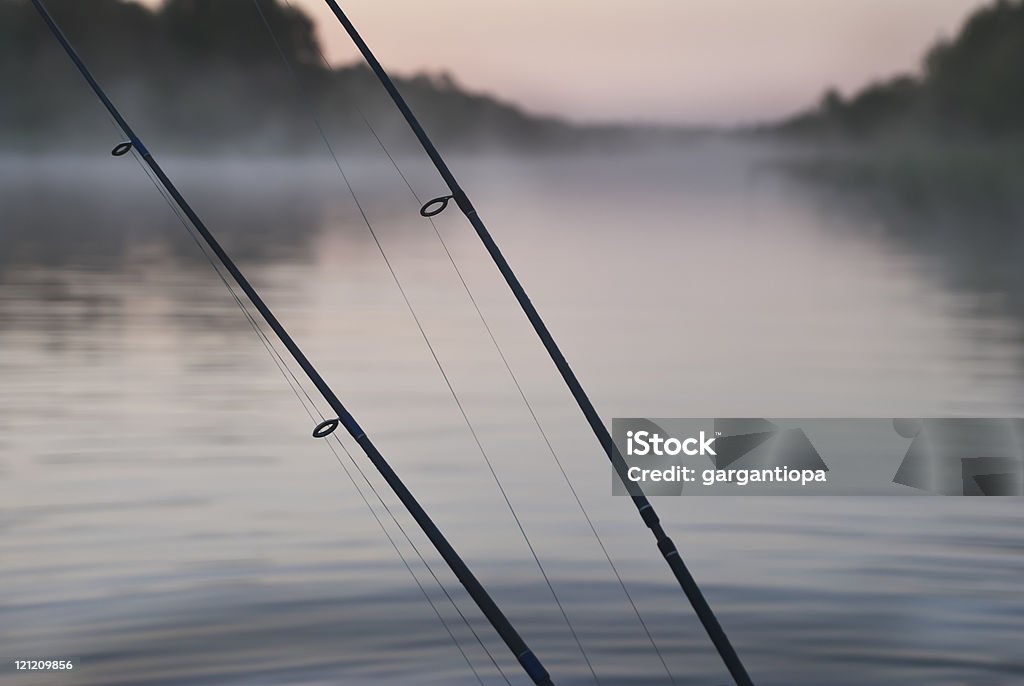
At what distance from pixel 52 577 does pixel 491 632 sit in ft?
7.39

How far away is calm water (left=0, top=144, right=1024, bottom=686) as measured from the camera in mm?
7293

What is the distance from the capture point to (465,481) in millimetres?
10336

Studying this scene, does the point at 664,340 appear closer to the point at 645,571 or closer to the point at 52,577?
the point at 645,571

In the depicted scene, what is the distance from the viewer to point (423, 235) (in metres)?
33.3

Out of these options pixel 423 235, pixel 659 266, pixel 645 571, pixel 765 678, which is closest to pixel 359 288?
pixel 659 266

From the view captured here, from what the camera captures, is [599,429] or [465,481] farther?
[465,481]

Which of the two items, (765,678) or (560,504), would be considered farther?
(560,504)

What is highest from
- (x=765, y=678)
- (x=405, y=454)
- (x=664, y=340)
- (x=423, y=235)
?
(x=423, y=235)

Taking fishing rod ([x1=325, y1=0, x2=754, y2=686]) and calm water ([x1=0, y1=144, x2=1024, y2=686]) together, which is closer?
fishing rod ([x1=325, y1=0, x2=754, y2=686])

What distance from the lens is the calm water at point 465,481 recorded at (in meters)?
7.29

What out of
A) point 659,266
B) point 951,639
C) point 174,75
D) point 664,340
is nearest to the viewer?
point 951,639

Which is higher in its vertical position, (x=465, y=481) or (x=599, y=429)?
(x=465, y=481)

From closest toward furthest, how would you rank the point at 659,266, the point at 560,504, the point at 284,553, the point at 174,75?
the point at 284,553 < the point at 560,504 < the point at 659,266 < the point at 174,75

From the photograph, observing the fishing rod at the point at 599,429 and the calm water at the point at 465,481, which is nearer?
the fishing rod at the point at 599,429
